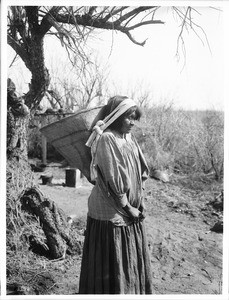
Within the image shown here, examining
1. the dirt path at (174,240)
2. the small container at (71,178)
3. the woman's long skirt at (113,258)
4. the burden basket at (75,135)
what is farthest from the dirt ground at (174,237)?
the burden basket at (75,135)

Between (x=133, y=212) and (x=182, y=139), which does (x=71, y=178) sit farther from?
(x=133, y=212)

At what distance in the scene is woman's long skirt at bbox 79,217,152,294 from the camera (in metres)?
2.36

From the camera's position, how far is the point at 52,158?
12266 millimetres

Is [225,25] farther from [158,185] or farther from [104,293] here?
[158,185]

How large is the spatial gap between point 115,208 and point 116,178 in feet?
0.82

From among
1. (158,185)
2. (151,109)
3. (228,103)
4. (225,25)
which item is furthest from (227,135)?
(151,109)

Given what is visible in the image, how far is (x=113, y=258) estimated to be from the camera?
2.37 metres

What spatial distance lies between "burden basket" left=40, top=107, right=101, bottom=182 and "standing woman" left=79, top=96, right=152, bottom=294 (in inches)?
8.8

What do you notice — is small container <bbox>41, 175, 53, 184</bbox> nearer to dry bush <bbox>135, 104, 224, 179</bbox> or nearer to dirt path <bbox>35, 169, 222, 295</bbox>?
dirt path <bbox>35, 169, 222, 295</bbox>

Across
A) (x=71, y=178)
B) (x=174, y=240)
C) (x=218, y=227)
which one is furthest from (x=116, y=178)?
(x=71, y=178)

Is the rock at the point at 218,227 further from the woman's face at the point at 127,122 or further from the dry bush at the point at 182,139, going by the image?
the woman's face at the point at 127,122

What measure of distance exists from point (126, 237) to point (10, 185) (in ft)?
5.35

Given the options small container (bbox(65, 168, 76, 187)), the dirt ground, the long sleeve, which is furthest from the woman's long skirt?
small container (bbox(65, 168, 76, 187))

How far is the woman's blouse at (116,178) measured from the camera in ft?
7.40
